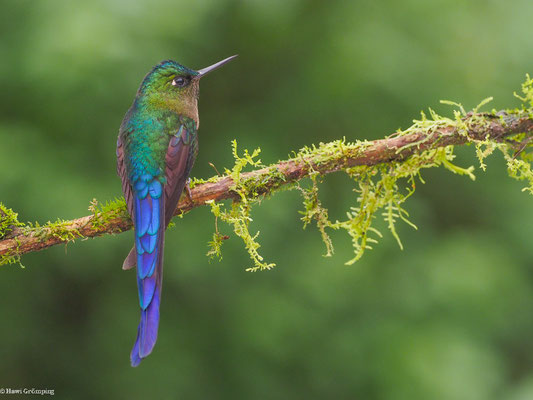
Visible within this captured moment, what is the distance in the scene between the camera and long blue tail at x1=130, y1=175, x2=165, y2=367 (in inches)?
99.2

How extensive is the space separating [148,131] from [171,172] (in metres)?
0.31

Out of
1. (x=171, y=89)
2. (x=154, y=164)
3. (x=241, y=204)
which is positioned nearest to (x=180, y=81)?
(x=171, y=89)

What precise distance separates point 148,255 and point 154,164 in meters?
0.53

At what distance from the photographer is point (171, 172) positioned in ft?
10.2

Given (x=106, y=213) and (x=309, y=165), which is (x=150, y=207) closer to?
(x=106, y=213)

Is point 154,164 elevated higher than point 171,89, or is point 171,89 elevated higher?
point 171,89

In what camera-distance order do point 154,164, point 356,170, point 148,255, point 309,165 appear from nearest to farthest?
point 148,255 → point 309,165 → point 356,170 → point 154,164

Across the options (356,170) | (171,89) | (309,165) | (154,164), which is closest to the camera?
(309,165)

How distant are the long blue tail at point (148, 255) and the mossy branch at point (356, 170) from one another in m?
0.16

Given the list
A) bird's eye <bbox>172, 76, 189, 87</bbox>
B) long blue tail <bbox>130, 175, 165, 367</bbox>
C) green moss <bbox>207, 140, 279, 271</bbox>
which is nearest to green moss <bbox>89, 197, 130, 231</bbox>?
long blue tail <bbox>130, 175, 165, 367</bbox>

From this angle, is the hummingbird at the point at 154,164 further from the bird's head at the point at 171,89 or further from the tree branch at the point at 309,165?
the tree branch at the point at 309,165

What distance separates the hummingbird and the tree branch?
0.14 meters

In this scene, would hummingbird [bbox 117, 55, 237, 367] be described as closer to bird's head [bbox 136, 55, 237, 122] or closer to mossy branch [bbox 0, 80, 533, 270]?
bird's head [bbox 136, 55, 237, 122]

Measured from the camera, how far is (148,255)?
109 inches
